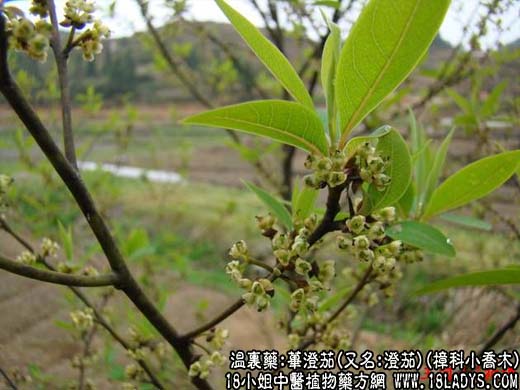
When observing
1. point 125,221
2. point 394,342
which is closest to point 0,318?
point 394,342

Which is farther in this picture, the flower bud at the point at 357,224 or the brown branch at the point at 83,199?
the flower bud at the point at 357,224

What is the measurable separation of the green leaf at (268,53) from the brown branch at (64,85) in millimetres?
174

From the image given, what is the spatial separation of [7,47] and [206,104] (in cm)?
166

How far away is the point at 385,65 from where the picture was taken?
1.70ft

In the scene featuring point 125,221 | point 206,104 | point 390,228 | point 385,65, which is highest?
point 125,221

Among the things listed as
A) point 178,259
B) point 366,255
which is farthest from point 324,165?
point 178,259

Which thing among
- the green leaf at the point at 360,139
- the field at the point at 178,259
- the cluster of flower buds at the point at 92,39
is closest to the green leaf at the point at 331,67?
the green leaf at the point at 360,139

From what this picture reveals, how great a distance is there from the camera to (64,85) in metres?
0.57

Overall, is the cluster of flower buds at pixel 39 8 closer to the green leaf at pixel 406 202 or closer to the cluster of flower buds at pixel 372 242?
the cluster of flower buds at pixel 372 242

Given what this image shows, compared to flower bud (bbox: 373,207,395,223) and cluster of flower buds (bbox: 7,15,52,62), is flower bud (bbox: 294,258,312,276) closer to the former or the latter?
flower bud (bbox: 373,207,395,223)

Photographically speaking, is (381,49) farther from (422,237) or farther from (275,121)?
(422,237)

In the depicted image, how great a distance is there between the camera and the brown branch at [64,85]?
0.53 m

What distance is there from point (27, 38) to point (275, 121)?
0.25 meters

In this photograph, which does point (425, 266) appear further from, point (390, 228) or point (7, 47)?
point (7, 47)
